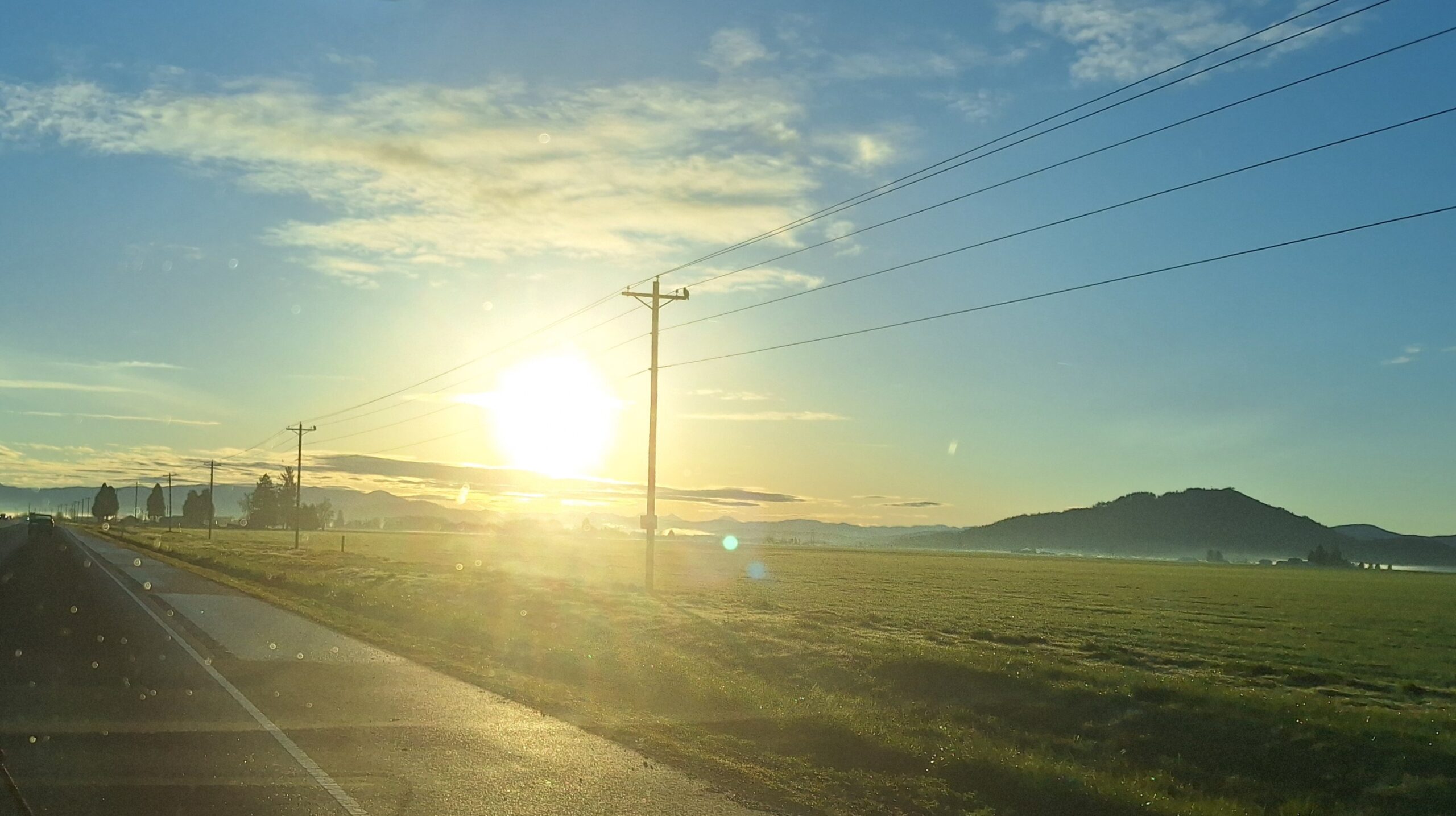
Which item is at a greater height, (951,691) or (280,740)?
(280,740)

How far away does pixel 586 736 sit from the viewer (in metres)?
13.1

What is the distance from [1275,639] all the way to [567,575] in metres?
38.7

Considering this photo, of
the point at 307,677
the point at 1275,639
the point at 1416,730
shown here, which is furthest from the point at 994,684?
the point at 1275,639

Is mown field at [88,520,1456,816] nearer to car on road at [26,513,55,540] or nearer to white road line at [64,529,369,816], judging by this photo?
white road line at [64,529,369,816]

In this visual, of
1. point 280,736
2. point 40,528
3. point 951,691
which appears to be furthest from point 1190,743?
point 40,528

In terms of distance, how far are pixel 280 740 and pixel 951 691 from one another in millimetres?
12205

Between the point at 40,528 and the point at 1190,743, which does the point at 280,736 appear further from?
the point at 40,528

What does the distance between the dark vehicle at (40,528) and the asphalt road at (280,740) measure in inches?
3404

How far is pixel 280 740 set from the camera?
12070 mm

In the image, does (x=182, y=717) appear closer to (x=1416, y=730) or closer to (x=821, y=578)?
(x=1416, y=730)

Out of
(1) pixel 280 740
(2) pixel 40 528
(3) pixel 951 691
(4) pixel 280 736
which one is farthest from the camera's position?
(2) pixel 40 528

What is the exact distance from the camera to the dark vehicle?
9589 centimetres

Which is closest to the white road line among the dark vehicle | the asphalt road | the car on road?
the asphalt road

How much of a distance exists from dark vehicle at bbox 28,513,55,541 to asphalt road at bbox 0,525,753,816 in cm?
8646
